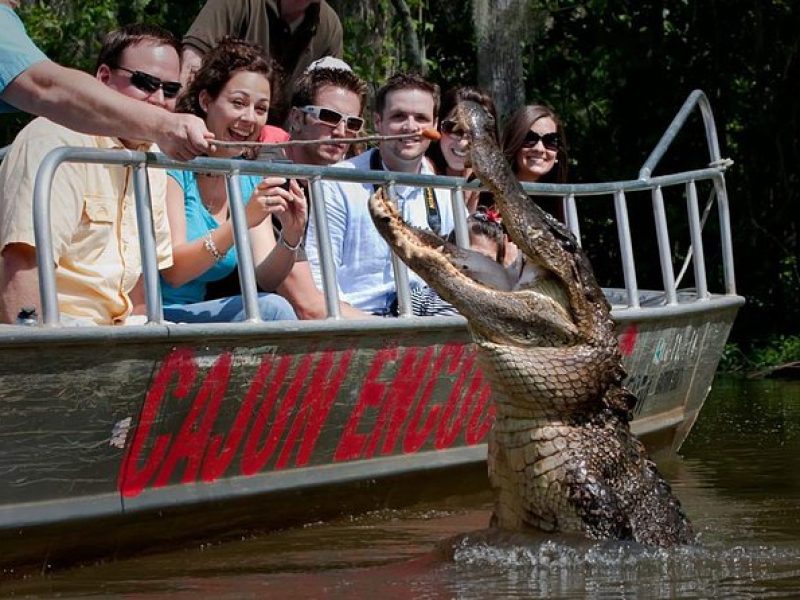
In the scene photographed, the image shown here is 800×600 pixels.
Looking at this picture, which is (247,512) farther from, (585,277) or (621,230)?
(621,230)

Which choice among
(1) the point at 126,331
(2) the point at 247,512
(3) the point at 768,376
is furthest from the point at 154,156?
(3) the point at 768,376

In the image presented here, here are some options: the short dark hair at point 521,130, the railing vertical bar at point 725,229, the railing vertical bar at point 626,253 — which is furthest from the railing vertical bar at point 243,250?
the railing vertical bar at point 725,229

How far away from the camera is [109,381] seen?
16.8ft

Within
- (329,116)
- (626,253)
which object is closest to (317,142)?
(329,116)

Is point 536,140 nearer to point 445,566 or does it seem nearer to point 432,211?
point 432,211

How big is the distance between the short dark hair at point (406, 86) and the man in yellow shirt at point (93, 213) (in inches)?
69.4

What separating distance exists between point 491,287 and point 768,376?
999 cm

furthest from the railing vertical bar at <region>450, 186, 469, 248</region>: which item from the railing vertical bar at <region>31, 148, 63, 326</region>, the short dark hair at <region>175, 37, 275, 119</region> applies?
the railing vertical bar at <region>31, 148, 63, 326</region>

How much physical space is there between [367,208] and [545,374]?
170 centimetres

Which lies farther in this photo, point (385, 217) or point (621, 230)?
point (621, 230)

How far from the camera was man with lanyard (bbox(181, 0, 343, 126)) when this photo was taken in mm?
7586

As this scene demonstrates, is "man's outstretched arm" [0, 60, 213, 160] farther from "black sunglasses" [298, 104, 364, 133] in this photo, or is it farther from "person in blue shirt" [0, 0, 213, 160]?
"black sunglasses" [298, 104, 364, 133]

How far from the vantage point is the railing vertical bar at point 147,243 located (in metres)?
5.24

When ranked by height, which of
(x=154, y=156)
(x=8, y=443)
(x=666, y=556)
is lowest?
(x=666, y=556)
